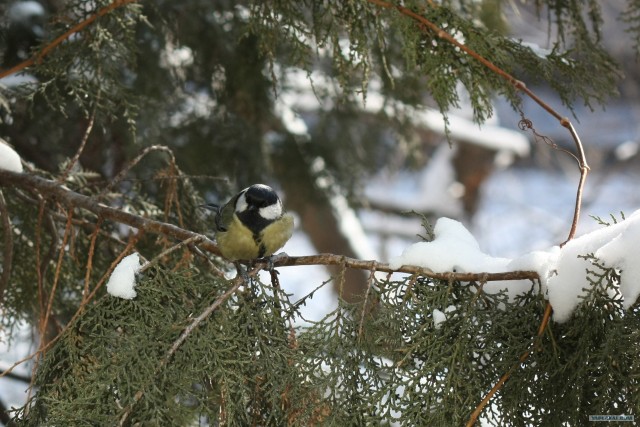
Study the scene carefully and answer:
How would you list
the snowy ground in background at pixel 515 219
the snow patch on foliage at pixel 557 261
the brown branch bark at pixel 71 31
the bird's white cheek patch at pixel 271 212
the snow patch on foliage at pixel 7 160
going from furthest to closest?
the snowy ground in background at pixel 515 219 < the bird's white cheek patch at pixel 271 212 < the snow patch on foliage at pixel 7 160 < the brown branch bark at pixel 71 31 < the snow patch on foliage at pixel 557 261

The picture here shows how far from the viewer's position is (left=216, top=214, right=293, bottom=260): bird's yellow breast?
1950mm

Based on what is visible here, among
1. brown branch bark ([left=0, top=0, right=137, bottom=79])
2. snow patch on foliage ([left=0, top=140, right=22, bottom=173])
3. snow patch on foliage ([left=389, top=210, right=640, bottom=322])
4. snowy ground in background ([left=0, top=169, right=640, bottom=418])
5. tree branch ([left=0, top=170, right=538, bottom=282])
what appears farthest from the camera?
snowy ground in background ([left=0, top=169, right=640, bottom=418])

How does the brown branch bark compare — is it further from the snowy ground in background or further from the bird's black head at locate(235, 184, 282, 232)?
the snowy ground in background

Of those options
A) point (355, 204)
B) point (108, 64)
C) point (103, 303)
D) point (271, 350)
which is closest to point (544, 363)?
point (271, 350)

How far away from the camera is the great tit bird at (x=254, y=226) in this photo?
1961 millimetres

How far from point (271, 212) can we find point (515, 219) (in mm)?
7488

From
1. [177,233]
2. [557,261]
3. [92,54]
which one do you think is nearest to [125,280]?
[177,233]

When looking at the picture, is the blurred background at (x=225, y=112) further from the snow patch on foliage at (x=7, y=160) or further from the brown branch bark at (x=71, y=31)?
the snow patch on foliage at (x=7, y=160)

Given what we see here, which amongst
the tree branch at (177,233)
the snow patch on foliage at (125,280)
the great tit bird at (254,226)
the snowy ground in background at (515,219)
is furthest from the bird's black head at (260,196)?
the snowy ground in background at (515,219)

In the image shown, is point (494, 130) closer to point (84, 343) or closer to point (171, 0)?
point (171, 0)

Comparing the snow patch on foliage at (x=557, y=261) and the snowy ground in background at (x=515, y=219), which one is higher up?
the snowy ground in background at (x=515, y=219)

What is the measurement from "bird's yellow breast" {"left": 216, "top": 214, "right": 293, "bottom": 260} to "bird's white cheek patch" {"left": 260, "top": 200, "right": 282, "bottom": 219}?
0.05ft

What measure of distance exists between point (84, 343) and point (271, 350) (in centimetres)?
39

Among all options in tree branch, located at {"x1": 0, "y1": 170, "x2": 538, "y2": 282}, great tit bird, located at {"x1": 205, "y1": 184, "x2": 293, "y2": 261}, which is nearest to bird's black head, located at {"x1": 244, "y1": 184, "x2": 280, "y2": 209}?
great tit bird, located at {"x1": 205, "y1": 184, "x2": 293, "y2": 261}
